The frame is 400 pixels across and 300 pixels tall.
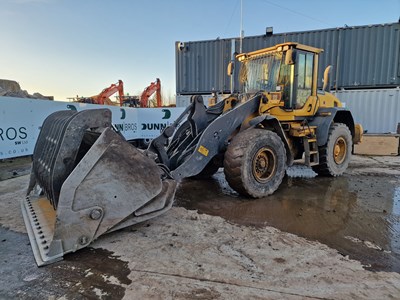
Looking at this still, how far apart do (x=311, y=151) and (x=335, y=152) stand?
109 centimetres

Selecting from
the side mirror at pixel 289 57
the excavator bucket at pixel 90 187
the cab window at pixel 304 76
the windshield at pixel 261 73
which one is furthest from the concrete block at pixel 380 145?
the excavator bucket at pixel 90 187

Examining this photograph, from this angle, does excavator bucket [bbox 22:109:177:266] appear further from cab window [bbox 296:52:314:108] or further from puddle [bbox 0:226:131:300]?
cab window [bbox 296:52:314:108]

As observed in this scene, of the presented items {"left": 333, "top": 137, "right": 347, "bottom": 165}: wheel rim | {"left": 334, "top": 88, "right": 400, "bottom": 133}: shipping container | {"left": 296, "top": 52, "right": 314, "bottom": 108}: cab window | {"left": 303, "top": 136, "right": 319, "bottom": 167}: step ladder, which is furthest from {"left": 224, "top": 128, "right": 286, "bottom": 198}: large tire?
{"left": 334, "top": 88, "right": 400, "bottom": 133}: shipping container

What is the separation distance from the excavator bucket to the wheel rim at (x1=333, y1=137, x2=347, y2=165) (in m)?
4.71

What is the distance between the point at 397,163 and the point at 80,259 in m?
8.99

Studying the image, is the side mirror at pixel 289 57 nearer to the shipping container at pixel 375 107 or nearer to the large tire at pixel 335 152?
the large tire at pixel 335 152

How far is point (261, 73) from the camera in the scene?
18.9ft

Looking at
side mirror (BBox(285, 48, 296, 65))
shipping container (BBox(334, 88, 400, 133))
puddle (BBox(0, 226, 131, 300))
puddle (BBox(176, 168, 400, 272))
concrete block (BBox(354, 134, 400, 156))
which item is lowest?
puddle (BBox(176, 168, 400, 272))

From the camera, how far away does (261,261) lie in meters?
2.77

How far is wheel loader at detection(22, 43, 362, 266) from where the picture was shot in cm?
282

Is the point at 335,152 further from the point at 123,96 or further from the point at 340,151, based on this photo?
the point at 123,96

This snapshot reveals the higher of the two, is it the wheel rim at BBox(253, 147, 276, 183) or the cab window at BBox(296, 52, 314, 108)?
the cab window at BBox(296, 52, 314, 108)

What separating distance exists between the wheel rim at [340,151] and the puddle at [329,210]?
0.61 m

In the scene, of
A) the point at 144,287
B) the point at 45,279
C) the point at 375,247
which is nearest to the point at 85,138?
the point at 45,279
